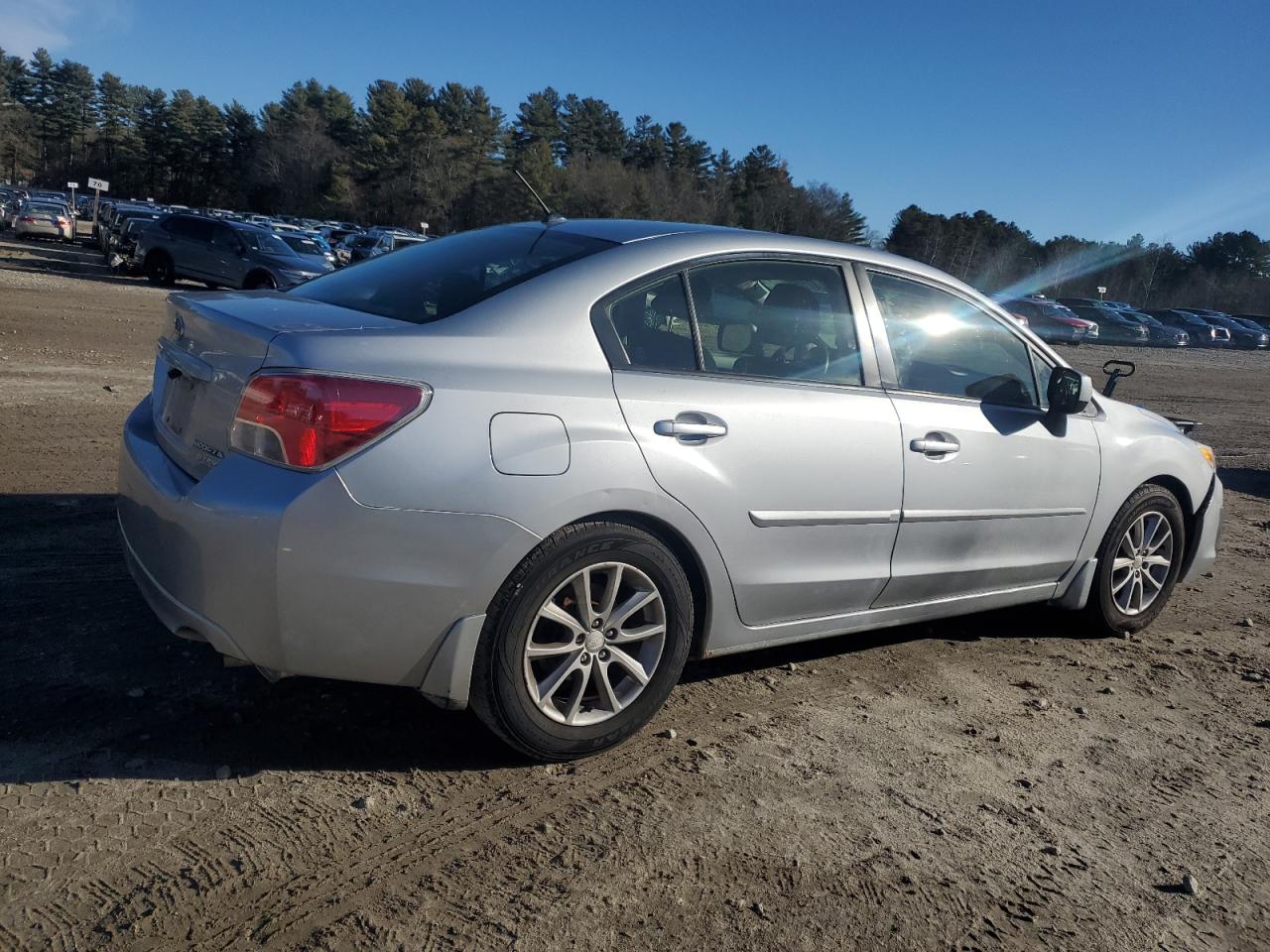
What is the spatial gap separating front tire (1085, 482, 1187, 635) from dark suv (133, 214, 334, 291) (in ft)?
59.9

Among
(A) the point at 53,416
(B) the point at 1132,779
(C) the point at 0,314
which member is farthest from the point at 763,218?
(B) the point at 1132,779

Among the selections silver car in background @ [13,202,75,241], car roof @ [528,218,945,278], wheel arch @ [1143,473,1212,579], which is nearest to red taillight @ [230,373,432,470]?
car roof @ [528,218,945,278]

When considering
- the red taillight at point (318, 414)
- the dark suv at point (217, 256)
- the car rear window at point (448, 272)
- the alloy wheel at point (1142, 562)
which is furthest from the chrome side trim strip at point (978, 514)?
the dark suv at point (217, 256)

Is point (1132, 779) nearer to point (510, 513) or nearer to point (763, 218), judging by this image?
point (510, 513)

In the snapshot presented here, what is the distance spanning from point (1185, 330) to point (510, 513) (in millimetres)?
55578

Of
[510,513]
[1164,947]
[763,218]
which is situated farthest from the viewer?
[763,218]

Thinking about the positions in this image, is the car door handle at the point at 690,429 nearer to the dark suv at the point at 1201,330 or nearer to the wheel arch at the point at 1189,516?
the wheel arch at the point at 1189,516

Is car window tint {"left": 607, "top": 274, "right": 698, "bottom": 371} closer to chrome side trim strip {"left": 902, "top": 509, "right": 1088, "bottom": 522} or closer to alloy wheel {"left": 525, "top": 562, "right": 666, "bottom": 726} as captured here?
alloy wheel {"left": 525, "top": 562, "right": 666, "bottom": 726}

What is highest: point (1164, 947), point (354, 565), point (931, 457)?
point (931, 457)

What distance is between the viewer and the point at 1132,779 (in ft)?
12.5

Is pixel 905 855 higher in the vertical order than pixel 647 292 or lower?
lower

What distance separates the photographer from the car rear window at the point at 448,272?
3627mm

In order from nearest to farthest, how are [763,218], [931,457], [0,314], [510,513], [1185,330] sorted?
1. [510,513]
2. [931,457]
3. [0,314]
4. [1185,330]
5. [763,218]

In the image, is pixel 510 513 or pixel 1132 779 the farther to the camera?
pixel 1132 779
